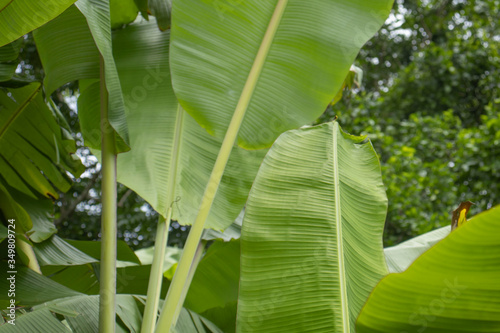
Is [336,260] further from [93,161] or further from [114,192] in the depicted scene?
[93,161]

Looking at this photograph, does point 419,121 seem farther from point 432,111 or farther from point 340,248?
point 340,248

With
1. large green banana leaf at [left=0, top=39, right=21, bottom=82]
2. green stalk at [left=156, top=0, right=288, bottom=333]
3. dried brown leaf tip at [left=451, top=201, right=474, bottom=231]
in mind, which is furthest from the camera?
large green banana leaf at [left=0, top=39, right=21, bottom=82]

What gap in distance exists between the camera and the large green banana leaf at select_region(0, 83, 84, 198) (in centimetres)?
119

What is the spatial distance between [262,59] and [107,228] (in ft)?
1.72

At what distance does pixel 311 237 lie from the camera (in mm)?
858

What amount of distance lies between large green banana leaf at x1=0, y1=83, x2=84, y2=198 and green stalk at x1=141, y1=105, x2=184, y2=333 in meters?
0.27

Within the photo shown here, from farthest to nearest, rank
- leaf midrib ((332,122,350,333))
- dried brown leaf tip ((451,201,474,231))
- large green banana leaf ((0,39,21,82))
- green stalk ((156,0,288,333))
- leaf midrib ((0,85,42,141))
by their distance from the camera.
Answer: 1. leaf midrib ((0,85,42,141))
2. large green banana leaf ((0,39,21,82))
3. green stalk ((156,0,288,333))
4. leaf midrib ((332,122,350,333))
5. dried brown leaf tip ((451,201,474,231))

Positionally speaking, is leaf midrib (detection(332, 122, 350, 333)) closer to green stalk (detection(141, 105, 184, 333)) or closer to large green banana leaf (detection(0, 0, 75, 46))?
green stalk (detection(141, 105, 184, 333))

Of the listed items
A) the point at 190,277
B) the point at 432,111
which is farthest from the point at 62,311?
the point at 432,111

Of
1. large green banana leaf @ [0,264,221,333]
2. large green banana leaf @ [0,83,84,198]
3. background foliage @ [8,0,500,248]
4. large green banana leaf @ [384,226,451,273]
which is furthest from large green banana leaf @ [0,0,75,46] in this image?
background foliage @ [8,0,500,248]

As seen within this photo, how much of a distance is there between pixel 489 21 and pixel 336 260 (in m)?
4.79

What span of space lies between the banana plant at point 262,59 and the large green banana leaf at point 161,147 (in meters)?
0.16

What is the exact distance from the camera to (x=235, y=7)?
44.5 inches

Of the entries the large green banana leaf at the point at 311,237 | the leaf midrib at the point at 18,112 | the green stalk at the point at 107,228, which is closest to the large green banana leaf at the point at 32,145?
the leaf midrib at the point at 18,112
